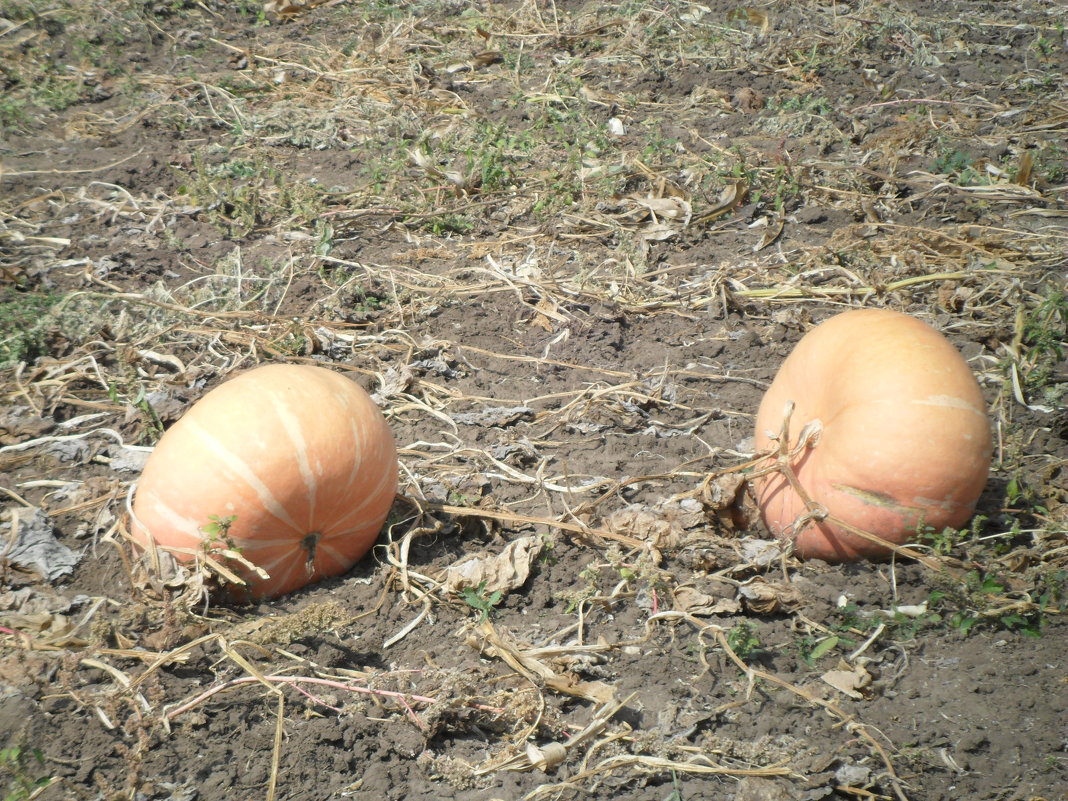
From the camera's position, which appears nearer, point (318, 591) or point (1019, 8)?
point (318, 591)

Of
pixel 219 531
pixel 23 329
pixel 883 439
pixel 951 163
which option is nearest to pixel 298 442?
pixel 219 531

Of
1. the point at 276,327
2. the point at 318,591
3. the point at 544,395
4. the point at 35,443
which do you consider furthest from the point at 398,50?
the point at 318,591

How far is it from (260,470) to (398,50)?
252 inches

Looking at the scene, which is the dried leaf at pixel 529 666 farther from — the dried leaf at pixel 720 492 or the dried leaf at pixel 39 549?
the dried leaf at pixel 39 549

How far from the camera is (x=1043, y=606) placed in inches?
117

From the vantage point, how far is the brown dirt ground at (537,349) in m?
2.60

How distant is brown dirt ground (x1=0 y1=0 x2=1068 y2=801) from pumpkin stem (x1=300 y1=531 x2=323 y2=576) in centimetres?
11

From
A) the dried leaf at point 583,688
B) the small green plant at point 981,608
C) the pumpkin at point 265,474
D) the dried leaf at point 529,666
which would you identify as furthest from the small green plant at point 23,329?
the small green plant at point 981,608

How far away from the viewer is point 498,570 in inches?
129

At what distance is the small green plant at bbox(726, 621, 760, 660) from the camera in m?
2.89

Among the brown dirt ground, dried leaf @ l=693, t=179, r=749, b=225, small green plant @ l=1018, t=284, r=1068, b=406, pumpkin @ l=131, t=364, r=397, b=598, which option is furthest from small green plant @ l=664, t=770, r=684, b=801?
dried leaf @ l=693, t=179, r=749, b=225

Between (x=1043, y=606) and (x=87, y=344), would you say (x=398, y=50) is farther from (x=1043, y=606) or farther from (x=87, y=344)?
(x=1043, y=606)

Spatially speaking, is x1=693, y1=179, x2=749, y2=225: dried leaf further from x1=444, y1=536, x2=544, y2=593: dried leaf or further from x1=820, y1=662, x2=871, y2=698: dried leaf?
x1=820, y1=662, x2=871, y2=698: dried leaf

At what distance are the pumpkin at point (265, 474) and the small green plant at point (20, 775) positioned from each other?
0.76 m
